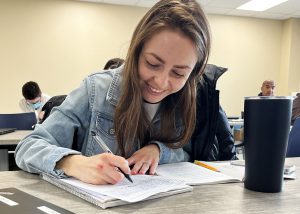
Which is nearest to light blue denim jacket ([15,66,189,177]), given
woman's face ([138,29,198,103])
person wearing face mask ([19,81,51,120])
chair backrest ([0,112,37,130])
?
woman's face ([138,29,198,103])

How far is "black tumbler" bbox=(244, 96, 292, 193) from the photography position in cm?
68

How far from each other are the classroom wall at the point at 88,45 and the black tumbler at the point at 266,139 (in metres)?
4.62

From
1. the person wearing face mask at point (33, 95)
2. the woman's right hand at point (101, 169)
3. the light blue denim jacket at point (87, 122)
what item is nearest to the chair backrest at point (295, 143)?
the light blue denim jacket at point (87, 122)

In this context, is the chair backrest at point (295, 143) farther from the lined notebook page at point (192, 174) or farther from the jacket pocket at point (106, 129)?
the jacket pocket at point (106, 129)

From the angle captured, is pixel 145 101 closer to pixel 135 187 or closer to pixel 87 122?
pixel 87 122

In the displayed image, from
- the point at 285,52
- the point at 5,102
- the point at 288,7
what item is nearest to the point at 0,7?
the point at 5,102

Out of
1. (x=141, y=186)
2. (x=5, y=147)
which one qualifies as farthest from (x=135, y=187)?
(x=5, y=147)

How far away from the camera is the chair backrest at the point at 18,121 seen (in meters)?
2.81

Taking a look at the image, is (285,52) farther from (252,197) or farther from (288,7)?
(252,197)

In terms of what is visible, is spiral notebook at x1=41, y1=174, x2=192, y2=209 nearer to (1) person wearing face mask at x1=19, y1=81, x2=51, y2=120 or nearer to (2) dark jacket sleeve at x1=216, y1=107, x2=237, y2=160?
(2) dark jacket sleeve at x1=216, y1=107, x2=237, y2=160

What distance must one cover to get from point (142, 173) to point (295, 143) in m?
1.15

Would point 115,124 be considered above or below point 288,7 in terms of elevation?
below

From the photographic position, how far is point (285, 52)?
20.2ft

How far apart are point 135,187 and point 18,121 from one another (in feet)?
7.96
